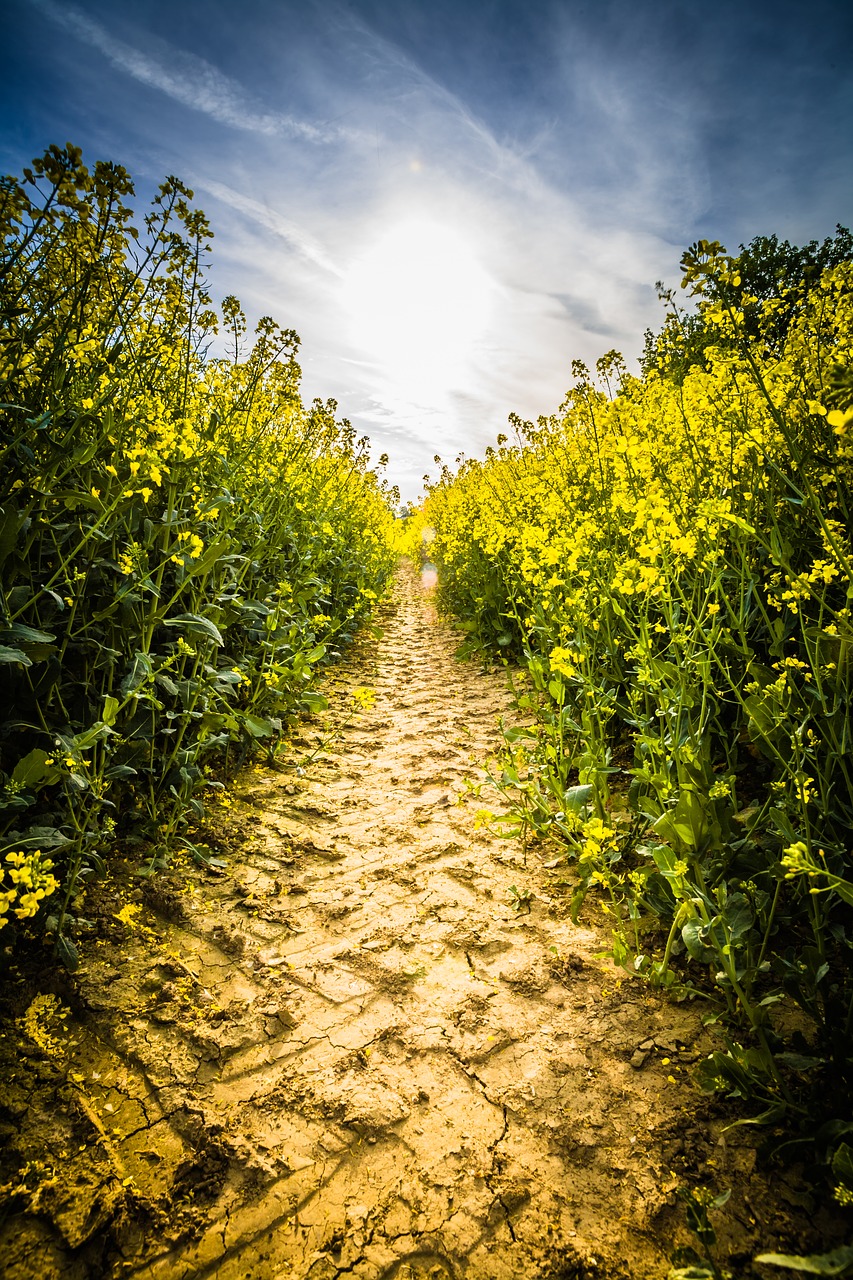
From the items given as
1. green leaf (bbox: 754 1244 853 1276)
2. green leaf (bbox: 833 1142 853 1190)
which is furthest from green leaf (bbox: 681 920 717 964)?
green leaf (bbox: 754 1244 853 1276)

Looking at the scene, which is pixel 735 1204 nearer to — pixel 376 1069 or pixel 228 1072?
pixel 376 1069

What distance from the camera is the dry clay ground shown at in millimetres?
1175

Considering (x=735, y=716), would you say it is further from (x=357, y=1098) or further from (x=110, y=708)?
(x=110, y=708)

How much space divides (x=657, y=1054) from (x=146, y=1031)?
1462 millimetres

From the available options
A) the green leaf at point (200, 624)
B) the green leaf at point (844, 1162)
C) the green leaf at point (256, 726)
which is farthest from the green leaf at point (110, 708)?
the green leaf at point (844, 1162)

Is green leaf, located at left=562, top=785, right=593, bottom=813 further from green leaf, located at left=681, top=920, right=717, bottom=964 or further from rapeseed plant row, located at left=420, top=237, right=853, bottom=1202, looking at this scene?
green leaf, located at left=681, top=920, right=717, bottom=964

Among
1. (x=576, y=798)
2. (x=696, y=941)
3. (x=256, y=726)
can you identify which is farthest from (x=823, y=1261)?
(x=256, y=726)

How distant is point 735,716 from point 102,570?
2.74 metres

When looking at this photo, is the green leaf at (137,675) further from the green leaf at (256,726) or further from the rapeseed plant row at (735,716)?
the rapeseed plant row at (735,716)

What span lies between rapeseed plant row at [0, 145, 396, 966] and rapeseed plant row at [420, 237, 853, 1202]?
1.58 meters

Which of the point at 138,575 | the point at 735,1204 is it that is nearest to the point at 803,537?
the point at 735,1204

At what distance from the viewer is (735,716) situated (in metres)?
2.47

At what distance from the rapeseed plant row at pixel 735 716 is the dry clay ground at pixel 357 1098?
0.22m

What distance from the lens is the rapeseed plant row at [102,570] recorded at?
179 cm
